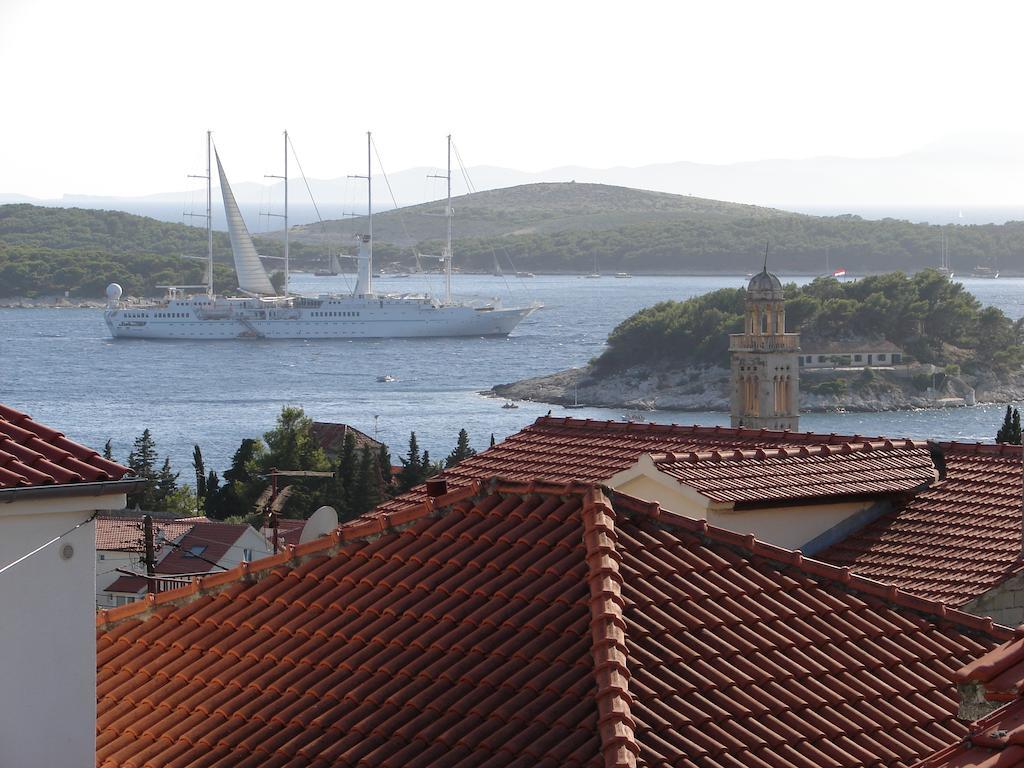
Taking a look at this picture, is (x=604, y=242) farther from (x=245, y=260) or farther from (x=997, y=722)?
(x=997, y=722)

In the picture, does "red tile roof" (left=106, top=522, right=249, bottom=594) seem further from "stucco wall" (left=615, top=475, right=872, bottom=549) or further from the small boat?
the small boat

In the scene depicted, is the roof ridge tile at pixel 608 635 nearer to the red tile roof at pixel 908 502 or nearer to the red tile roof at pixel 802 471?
the red tile roof at pixel 802 471

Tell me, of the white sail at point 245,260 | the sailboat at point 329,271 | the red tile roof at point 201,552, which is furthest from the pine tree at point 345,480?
the sailboat at point 329,271

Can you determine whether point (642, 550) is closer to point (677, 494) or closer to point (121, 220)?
point (677, 494)

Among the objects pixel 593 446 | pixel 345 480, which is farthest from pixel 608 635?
pixel 345 480

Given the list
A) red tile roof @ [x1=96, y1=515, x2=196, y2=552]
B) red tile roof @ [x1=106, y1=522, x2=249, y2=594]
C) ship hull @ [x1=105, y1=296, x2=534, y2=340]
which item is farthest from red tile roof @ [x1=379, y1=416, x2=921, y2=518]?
ship hull @ [x1=105, y1=296, x2=534, y2=340]

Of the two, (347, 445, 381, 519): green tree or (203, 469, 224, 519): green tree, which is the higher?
(347, 445, 381, 519): green tree

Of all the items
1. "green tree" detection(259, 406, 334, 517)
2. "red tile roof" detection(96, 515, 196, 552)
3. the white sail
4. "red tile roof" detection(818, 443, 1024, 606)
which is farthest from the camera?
the white sail

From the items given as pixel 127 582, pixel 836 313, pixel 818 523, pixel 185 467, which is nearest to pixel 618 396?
pixel 836 313
